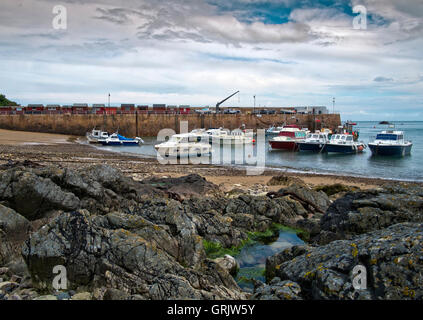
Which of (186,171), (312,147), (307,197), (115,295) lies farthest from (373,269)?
(312,147)

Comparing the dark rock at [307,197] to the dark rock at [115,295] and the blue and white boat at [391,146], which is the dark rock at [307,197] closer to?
the dark rock at [115,295]

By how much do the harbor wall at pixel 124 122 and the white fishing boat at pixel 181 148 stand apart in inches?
1346

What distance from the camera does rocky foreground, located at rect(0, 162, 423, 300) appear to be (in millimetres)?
4738

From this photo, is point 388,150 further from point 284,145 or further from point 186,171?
point 186,171

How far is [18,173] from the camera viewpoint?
9430mm

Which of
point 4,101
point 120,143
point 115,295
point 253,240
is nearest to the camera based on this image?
point 115,295

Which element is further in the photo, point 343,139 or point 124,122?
point 124,122

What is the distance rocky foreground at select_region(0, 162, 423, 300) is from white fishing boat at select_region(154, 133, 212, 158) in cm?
2618

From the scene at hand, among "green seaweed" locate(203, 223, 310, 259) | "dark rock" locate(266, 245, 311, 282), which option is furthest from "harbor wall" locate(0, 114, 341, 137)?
"dark rock" locate(266, 245, 311, 282)

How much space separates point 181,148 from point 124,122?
3715cm

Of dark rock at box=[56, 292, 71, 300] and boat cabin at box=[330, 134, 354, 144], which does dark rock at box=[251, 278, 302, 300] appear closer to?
dark rock at box=[56, 292, 71, 300]

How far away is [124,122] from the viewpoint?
7150 centimetres

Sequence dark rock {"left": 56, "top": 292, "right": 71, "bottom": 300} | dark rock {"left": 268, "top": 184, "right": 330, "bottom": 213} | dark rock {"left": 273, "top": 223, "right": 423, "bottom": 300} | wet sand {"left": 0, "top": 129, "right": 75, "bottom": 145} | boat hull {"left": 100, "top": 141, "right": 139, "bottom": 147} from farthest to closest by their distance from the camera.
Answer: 1. boat hull {"left": 100, "top": 141, "right": 139, "bottom": 147}
2. wet sand {"left": 0, "top": 129, "right": 75, "bottom": 145}
3. dark rock {"left": 268, "top": 184, "right": 330, "bottom": 213}
4. dark rock {"left": 56, "top": 292, "right": 71, "bottom": 300}
5. dark rock {"left": 273, "top": 223, "right": 423, "bottom": 300}
